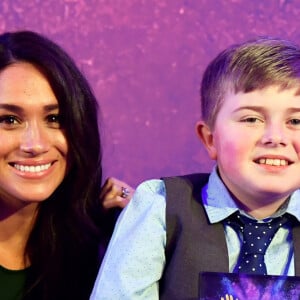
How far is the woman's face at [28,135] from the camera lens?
4.19ft

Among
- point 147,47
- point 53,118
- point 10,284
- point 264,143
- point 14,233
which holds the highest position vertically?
point 147,47

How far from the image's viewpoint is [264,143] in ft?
3.41

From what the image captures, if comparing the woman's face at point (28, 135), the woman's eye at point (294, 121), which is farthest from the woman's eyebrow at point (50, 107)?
the woman's eye at point (294, 121)

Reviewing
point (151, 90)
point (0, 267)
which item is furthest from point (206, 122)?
point (151, 90)

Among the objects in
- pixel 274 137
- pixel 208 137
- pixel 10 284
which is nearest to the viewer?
pixel 274 137

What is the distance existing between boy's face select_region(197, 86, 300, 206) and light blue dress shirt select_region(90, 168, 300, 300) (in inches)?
2.5

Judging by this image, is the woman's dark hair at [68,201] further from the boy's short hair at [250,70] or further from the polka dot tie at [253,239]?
the polka dot tie at [253,239]

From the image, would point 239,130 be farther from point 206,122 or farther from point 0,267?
point 0,267

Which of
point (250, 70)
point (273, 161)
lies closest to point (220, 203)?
point (273, 161)

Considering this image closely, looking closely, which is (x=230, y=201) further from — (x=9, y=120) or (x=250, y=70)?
(x=9, y=120)

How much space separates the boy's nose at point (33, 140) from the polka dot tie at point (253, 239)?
0.40 meters

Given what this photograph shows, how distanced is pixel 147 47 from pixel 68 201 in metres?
0.67

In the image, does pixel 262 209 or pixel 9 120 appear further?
pixel 9 120

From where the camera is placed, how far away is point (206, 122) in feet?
3.91
